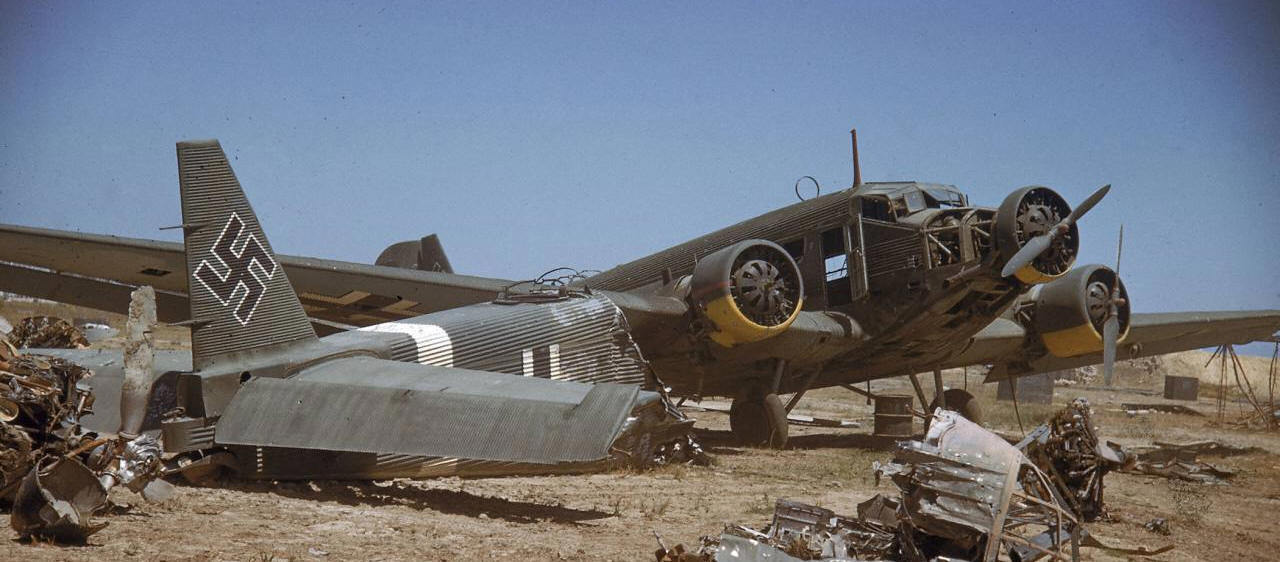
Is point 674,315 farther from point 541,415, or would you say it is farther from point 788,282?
point 541,415

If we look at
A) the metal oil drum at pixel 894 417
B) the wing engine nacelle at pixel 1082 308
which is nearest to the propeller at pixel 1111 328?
the wing engine nacelle at pixel 1082 308

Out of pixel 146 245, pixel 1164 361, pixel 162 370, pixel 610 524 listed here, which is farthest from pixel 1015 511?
pixel 1164 361

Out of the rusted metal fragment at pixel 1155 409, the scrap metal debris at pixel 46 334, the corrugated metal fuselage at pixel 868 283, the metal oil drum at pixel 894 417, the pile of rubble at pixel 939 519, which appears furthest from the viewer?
the rusted metal fragment at pixel 1155 409

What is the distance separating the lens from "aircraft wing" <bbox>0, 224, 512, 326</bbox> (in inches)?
587

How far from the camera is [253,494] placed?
926cm

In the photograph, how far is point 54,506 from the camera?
22.3 feet

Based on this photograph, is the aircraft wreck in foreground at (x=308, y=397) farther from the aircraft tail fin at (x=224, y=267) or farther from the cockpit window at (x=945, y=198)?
the cockpit window at (x=945, y=198)

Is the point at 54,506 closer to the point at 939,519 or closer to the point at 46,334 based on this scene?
the point at 939,519

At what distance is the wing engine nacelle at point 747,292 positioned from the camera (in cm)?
1530

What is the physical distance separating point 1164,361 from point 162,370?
73107mm

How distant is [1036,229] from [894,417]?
233 inches

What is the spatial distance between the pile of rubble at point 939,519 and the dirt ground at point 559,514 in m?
0.92

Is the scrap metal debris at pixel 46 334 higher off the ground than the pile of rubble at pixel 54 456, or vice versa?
the scrap metal debris at pixel 46 334

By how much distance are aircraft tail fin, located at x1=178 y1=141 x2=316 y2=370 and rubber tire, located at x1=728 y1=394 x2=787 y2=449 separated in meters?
9.34
